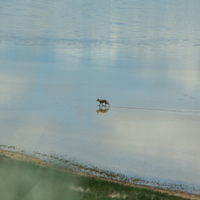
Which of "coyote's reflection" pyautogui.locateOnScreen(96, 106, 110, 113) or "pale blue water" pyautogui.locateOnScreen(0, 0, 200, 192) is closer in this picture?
"pale blue water" pyautogui.locateOnScreen(0, 0, 200, 192)

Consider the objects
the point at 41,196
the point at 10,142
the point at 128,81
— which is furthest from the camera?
the point at 128,81

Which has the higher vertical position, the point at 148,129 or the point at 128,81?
the point at 128,81

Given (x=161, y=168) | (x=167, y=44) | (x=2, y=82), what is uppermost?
(x=167, y=44)

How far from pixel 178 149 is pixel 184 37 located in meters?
36.5

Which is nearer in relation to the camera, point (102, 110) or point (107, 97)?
point (102, 110)

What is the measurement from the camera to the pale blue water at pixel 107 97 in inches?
730

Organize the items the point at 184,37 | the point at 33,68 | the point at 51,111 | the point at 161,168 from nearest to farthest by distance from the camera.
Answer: the point at 161,168, the point at 51,111, the point at 33,68, the point at 184,37

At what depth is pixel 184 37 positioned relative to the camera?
→ 54594 millimetres

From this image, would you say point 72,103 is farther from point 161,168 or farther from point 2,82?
point 161,168

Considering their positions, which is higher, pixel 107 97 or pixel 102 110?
pixel 107 97

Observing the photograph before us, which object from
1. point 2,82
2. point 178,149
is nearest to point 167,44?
point 2,82

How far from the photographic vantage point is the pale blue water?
60.8ft

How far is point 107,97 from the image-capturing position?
2797cm

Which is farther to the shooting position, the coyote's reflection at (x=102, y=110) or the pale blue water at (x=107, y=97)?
the coyote's reflection at (x=102, y=110)
